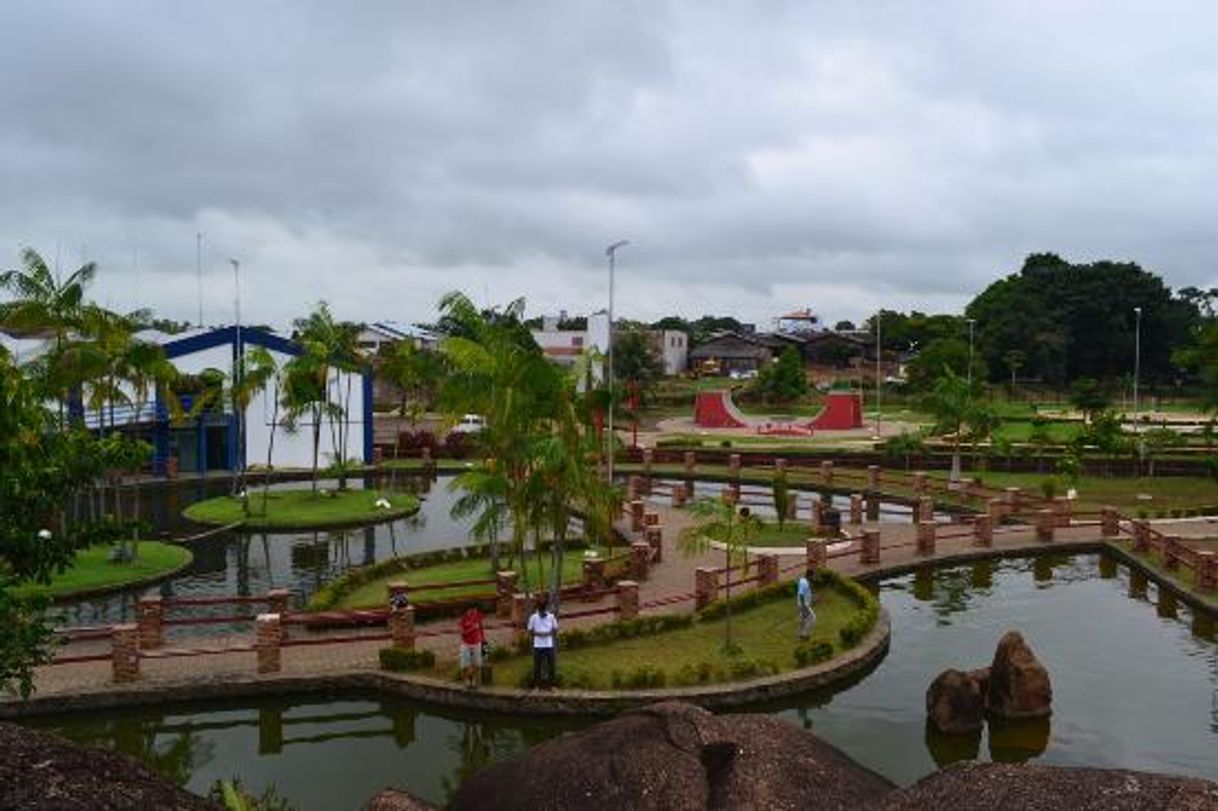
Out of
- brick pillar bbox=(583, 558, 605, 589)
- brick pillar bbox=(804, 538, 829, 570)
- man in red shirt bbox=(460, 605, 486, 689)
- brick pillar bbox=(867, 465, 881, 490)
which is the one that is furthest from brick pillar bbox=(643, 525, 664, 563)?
brick pillar bbox=(867, 465, 881, 490)

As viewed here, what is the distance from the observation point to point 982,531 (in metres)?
31.1

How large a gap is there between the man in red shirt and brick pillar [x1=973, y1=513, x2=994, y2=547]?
708 inches

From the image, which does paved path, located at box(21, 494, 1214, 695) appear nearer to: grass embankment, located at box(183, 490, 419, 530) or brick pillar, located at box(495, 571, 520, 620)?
brick pillar, located at box(495, 571, 520, 620)

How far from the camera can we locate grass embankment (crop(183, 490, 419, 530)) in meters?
36.1

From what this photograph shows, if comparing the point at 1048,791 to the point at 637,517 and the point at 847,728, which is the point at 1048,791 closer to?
the point at 847,728

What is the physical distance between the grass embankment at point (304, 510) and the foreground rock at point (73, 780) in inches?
1132

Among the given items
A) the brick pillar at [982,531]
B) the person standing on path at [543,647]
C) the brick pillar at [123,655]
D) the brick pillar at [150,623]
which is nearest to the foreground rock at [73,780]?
the person standing on path at [543,647]

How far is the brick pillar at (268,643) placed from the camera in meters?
18.8

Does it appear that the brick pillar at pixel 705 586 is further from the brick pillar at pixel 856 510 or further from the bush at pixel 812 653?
the brick pillar at pixel 856 510

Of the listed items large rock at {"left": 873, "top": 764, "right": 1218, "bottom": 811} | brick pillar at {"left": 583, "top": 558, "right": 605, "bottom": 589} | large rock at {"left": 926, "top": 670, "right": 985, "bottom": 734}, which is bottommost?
large rock at {"left": 926, "top": 670, "right": 985, "bottom": 734}

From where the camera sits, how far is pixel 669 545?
102ft

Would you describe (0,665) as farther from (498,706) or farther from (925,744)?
(925,744)

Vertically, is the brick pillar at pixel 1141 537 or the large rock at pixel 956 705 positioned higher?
the brick pillar at pixel 1141 537

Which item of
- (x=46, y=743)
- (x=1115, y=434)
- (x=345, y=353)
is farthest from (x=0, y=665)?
(x=1115, y=434)
